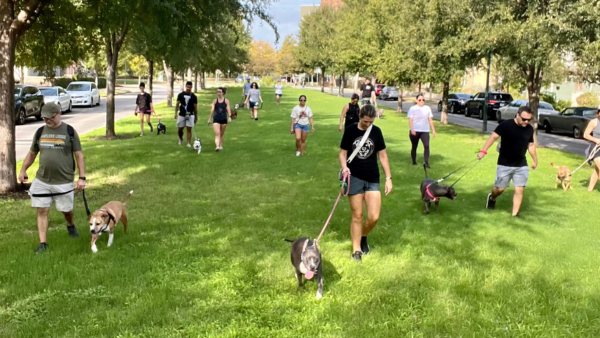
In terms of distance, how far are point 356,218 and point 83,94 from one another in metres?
27.6

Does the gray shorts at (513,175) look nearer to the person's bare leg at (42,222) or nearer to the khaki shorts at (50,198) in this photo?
the khaki shorts at (50,198)

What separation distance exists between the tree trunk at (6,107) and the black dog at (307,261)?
5877mm

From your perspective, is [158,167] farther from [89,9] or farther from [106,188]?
[89,9]

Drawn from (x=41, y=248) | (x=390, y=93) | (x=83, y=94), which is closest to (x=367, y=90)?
(x=41, y=248)

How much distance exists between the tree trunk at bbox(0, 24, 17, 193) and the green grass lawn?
763 millimetres

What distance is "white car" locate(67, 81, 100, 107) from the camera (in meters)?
28.7

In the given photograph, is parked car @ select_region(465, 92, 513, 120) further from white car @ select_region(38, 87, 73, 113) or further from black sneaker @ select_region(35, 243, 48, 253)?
black sneaker @ select_region(35, 243, 48, 253)

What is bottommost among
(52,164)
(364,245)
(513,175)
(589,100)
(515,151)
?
(364,245)

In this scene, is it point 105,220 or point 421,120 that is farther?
point 421,120

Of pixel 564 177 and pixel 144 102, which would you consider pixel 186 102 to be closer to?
pixel 144 102

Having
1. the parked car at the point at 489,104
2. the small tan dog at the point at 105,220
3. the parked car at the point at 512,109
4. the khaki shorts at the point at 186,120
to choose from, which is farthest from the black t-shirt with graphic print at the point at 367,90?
the small tan dog at the point at 105,220

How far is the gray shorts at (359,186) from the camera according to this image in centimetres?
538

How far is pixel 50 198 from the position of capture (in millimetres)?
5613

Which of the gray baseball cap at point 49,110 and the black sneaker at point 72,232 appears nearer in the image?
the gray baseball cap at point 49,110
